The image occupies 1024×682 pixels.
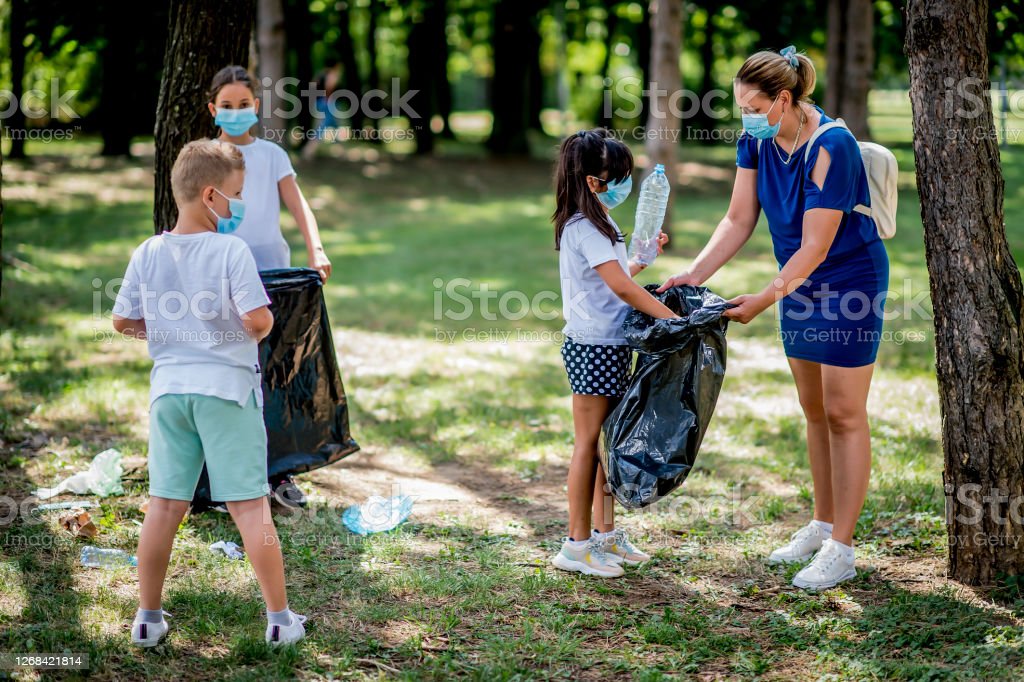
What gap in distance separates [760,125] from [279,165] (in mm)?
2114

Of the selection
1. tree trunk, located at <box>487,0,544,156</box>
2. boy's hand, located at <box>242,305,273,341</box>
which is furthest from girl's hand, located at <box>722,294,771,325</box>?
tree trunk, located at <box>487,0,544,156</box>

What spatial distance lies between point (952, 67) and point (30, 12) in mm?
11071

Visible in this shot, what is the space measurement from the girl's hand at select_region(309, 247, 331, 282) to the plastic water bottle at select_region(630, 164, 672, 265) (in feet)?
4.57

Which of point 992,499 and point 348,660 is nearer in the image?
point 348,660

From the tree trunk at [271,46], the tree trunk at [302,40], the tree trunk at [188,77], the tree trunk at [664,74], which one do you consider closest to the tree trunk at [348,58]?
the tree trunk at [302,40]

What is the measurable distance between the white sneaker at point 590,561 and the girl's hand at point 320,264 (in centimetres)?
159

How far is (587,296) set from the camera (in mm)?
3746

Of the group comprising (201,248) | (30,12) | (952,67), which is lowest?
(201,248)

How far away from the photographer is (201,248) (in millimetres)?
3121

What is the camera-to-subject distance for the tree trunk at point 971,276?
3.52 meters

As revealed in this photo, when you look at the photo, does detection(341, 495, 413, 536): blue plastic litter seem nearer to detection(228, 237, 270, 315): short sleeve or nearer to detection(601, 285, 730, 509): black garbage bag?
detection(601, 285, 730, 509): black garbage bag

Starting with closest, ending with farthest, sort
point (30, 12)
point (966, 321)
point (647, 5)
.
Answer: point (966, 321)
point (30, 12)
point (647, 5)

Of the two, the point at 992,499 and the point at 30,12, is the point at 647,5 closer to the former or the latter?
the point at 30,12

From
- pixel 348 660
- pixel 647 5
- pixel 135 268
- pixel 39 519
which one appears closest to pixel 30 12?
pixel 39 519
